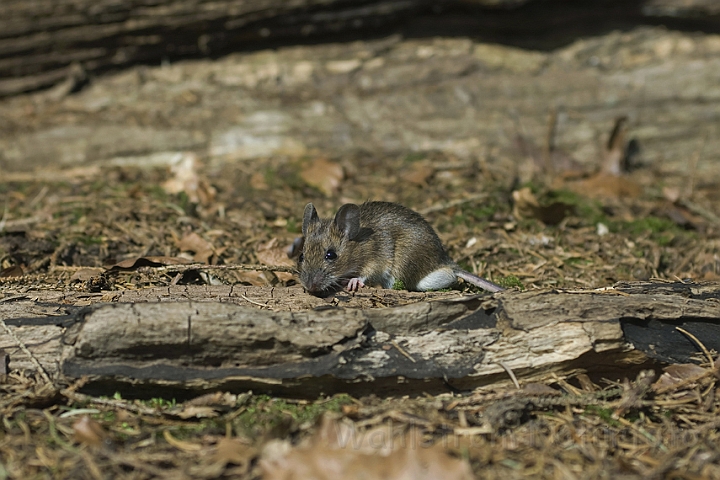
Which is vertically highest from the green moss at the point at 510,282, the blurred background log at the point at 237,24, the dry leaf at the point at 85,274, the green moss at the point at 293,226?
the blurred background log at the point at 237,24

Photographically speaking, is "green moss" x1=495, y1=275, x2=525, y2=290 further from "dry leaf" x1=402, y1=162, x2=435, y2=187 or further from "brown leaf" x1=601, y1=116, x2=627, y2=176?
"brown leaf" x1=601, y1=116, x2=627, y2=176

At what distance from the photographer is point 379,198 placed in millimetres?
7039

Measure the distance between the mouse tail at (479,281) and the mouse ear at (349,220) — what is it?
855mm

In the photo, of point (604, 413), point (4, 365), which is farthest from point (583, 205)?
point (4, 365)

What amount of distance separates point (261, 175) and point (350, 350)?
4212 mm

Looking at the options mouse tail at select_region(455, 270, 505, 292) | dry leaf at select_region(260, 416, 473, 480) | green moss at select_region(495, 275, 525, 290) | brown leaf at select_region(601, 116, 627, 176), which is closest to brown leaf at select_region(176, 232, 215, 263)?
mouse tail at select_region(455, 270, 505, 292)

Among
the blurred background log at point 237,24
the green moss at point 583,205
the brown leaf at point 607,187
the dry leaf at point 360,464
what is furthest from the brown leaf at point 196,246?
the brown leaf at point 607,187

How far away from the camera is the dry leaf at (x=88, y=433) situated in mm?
3100

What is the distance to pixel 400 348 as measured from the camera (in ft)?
12.0

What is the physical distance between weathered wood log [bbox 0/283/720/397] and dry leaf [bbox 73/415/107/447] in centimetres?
32

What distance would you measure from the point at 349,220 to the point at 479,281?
110 centimetres

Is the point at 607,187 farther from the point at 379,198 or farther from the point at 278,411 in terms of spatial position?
the point at 278,411

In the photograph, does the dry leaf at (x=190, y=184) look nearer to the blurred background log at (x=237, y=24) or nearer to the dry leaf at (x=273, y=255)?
the dry leaf at (x=273, y=255)

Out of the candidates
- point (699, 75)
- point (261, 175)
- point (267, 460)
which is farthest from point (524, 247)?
point (699, 75)
